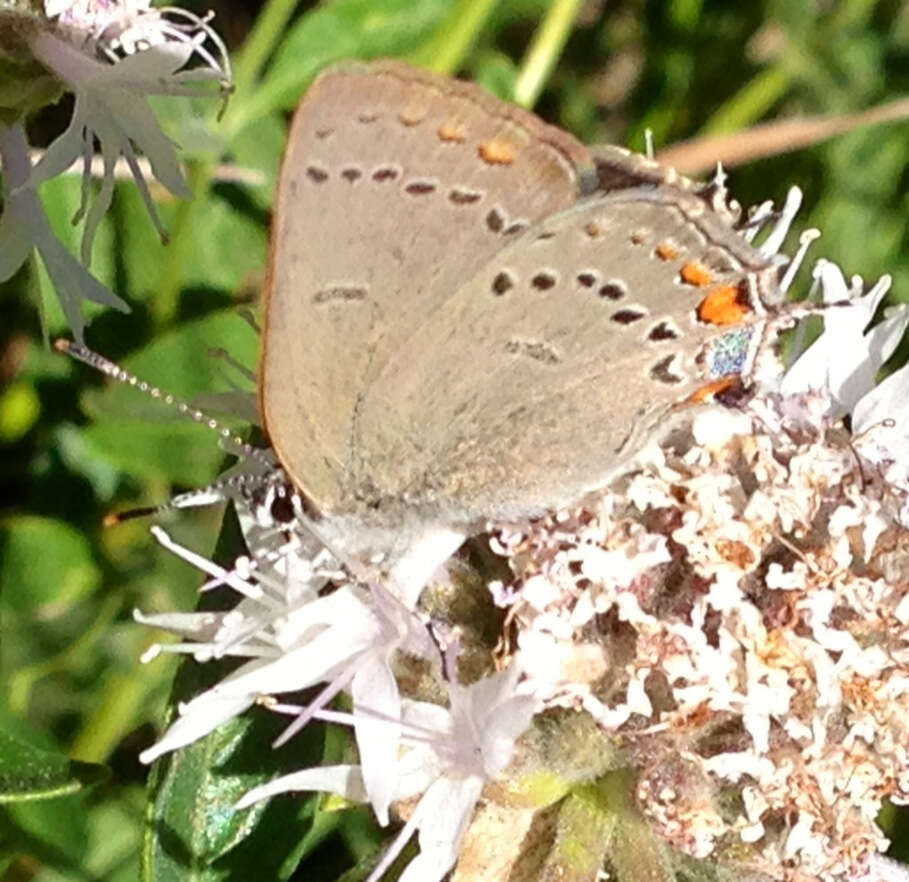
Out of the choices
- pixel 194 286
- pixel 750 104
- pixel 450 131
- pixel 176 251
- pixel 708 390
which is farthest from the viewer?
pixel 750 104

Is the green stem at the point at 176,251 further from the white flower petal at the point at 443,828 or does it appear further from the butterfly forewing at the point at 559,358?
the white flower petal at the point at 443,828

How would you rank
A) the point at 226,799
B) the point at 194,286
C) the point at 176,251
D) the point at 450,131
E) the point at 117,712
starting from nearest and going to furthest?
the point at 450,131 < the point at 226,799 < the point at 117,712 < the point at 176,251 < the point at 194,286

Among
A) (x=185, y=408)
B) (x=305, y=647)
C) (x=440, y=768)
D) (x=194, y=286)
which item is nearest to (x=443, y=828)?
(x=440, y=768)

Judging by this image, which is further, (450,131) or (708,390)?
(708,390)

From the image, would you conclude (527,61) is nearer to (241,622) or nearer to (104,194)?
(104,194)

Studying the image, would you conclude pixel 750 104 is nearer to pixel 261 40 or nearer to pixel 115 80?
pixel 261 40

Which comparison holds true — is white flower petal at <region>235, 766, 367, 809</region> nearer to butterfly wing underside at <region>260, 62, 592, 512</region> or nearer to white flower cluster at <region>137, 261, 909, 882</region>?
white flower cluster at <region>137, 261, 909, 882</region>

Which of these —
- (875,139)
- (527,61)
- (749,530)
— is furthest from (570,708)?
(875,139)

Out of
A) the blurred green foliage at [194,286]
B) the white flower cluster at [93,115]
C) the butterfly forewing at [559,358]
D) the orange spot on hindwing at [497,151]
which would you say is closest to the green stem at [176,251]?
the blurred green foliage at [194,286]
